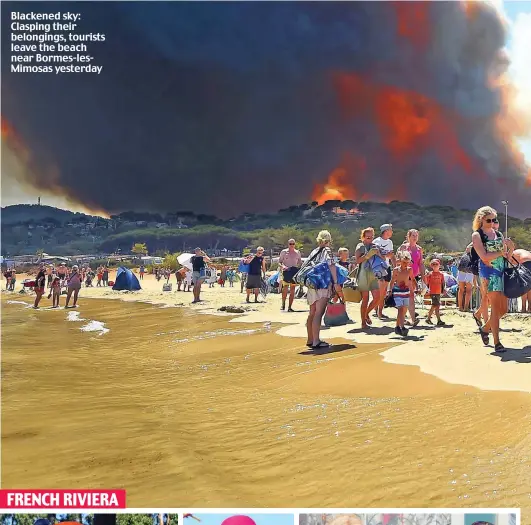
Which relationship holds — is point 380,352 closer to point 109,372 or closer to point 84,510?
point 109,372

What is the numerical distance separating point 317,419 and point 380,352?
2309 mm

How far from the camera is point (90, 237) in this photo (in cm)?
9450

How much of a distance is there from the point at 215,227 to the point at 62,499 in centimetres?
8377

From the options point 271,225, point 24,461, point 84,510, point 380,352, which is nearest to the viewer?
point 84,510

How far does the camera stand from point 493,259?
558 cm

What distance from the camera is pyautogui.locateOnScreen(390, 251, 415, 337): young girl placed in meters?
7.07

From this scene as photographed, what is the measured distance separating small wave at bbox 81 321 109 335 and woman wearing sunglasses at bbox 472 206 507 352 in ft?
21.1

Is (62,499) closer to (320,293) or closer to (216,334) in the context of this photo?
(320,293)

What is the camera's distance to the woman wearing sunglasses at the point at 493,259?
18.4 feet

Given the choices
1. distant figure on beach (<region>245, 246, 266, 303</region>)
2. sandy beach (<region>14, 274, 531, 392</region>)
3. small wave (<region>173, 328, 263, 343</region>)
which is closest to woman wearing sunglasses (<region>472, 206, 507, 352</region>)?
sandy beach (<region>14, 274, 531, 392</region>)

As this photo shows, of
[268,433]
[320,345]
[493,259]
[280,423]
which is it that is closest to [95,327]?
[320,345]

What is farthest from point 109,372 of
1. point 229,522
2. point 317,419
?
point 229,522

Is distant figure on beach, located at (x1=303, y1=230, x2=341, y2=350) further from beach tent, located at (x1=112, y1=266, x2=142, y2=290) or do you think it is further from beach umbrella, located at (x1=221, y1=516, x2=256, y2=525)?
beach tent, located at (x1=112, y1=266, x2=142, y2=290)

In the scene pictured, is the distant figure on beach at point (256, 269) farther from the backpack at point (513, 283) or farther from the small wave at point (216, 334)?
the backpack at point (513, 283)
